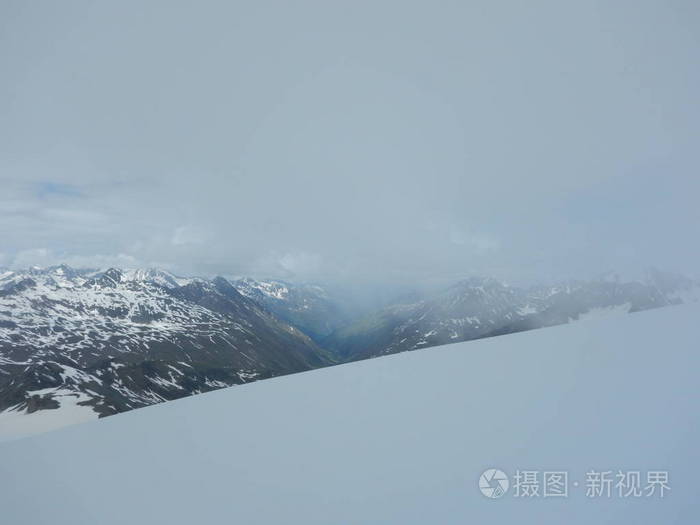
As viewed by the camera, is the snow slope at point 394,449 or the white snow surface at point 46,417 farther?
the white snow surface at point 46,417

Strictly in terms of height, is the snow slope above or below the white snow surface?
below

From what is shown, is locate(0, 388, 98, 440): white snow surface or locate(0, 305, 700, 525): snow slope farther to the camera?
locate(0, 388, 98, 440): white snow surface

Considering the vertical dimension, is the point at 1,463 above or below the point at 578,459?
below

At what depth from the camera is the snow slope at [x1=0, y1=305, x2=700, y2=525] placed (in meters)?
6.04

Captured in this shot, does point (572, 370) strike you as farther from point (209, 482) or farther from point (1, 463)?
point (1, 463)

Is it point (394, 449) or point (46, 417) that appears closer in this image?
point (394, 449)

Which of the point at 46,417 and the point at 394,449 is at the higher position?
the point at 46,417

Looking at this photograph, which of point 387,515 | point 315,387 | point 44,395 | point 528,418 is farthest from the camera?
point 44,395

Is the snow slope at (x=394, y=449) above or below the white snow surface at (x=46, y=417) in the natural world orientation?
below

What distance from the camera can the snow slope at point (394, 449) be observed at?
6.04 metres

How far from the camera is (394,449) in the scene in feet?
25.8

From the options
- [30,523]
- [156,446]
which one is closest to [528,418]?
[156,446]

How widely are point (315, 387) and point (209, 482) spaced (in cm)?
571

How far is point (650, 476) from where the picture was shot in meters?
6.05
